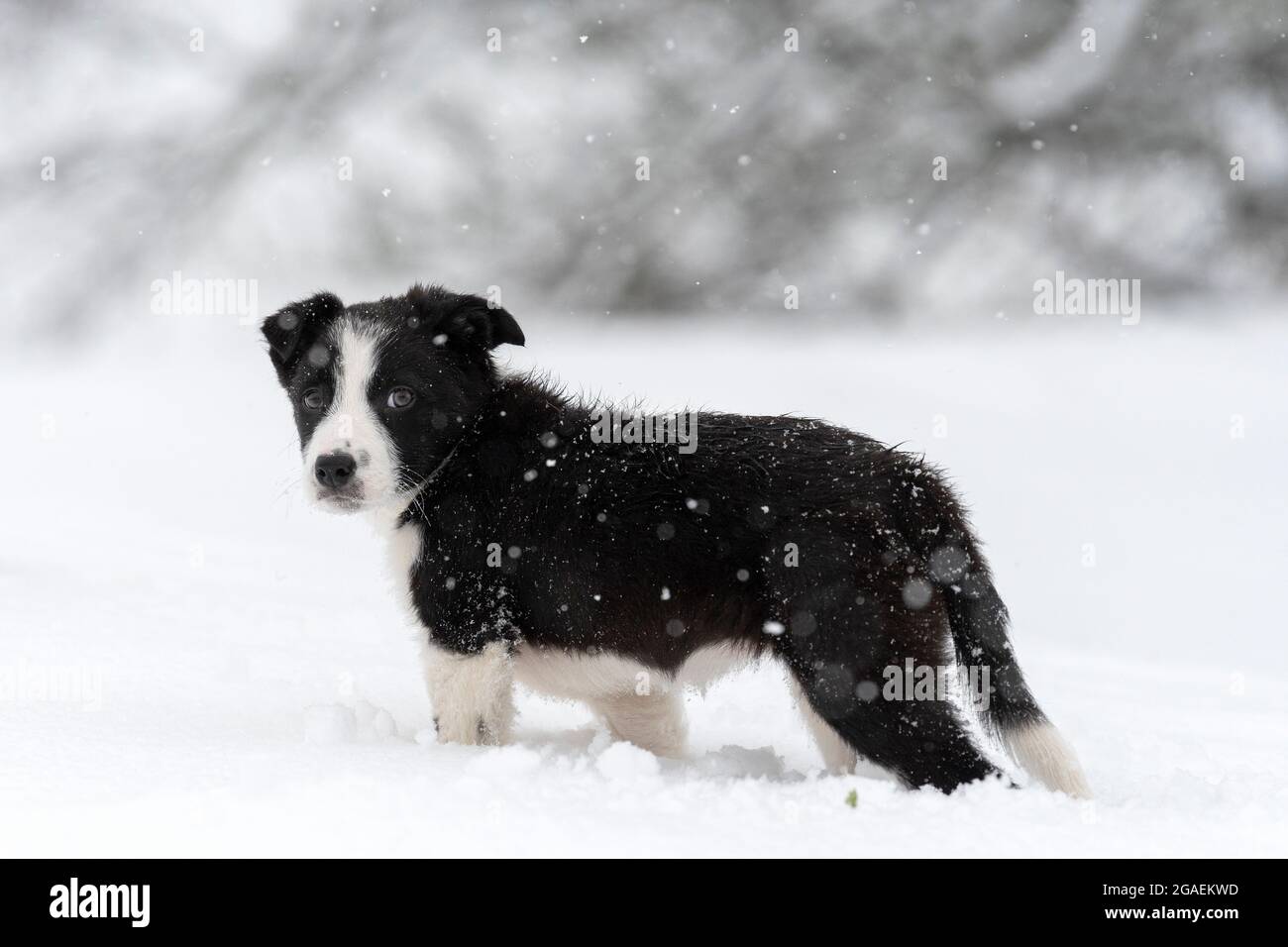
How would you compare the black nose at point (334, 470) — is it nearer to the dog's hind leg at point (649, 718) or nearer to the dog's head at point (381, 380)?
the dog's head at point (381, 380)

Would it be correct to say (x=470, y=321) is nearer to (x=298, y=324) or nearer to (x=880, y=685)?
(x=298, y=324)

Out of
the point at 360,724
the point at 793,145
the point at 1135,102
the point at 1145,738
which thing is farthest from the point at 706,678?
the point at 1135,102

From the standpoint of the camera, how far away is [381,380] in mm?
4000

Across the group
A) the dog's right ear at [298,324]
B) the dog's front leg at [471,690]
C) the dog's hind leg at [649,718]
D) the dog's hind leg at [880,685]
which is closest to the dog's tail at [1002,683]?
the dog's hind leg at [880,685]

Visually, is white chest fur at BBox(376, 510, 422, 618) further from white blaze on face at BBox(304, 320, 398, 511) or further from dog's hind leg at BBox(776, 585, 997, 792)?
dog's hind leg at BBox(776, 585, 997, 792)

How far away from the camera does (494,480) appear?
3975 mm

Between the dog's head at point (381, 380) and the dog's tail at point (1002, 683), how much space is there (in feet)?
5.51

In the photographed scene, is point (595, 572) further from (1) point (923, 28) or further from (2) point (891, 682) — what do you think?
(1) point (923, 28)

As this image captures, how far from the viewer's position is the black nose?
3.78 metres

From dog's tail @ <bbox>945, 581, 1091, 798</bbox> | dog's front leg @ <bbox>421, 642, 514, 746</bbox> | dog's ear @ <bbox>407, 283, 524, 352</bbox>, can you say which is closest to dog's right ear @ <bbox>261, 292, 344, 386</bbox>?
dog's ear @ <bbox>407, 283, 524, 352</bbox>

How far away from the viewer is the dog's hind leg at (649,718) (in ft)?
13.7

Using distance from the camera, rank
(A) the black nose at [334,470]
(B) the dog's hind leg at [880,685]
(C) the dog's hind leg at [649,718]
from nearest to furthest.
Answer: (B) the dog's hind leg at [880,685] < (A) the black nose at [334,470] < (C) the dog's hind leg at [649,718]

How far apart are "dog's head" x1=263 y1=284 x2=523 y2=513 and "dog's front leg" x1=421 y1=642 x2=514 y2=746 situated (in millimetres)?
548
